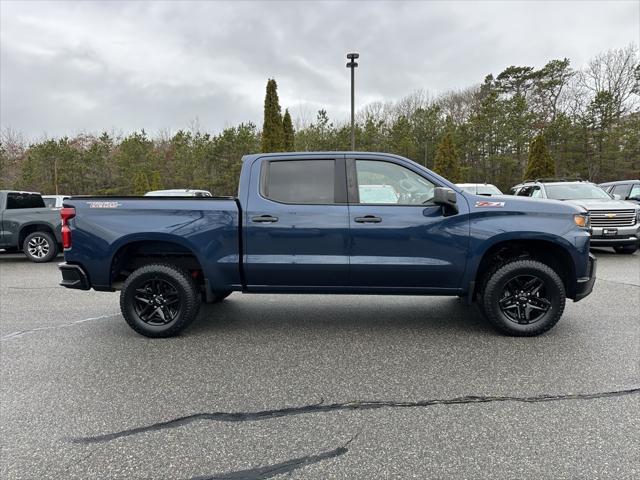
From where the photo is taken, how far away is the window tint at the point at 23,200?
33.6ft

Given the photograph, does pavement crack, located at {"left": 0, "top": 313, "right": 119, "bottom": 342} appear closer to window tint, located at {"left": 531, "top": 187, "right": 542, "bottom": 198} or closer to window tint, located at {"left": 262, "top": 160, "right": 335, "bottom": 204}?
window tint, located at {"left": 262, "top": 160, "right": 335, "bottom": 204}

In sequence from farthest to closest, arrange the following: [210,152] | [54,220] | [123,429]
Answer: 1. [210,152]
2. [54,220]
3. [123,429]

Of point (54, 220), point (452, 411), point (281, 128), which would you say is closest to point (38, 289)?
point (54, 220)

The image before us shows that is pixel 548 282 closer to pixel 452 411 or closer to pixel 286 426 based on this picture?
pixel 452 411

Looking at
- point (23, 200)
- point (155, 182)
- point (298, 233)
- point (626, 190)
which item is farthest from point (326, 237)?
point (155, 182)

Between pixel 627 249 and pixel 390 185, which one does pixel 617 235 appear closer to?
pixel 627 249

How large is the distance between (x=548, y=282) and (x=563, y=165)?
2885 centimetres

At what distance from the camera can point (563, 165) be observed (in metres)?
28.6

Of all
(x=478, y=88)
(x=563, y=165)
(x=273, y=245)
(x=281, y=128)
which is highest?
(x=478, y=88)

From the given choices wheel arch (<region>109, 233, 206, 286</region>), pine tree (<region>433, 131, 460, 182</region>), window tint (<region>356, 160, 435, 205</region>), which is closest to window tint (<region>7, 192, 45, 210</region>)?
wheel arch (<region>109, 233, 206, 286</region>)

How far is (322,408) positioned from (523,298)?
261 cm

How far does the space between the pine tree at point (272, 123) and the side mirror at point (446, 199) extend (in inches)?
776

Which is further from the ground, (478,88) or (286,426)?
(478,88)

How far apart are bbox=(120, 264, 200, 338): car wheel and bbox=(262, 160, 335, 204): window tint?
1310mm
